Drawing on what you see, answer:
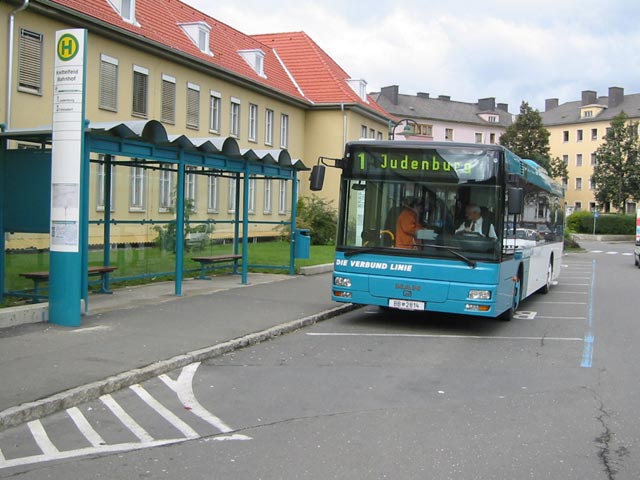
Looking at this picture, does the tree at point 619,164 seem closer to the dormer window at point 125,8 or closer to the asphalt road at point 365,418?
the dormer window at point 125,8

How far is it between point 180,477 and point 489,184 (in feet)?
23.7

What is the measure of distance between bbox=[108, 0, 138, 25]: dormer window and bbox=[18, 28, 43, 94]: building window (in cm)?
542

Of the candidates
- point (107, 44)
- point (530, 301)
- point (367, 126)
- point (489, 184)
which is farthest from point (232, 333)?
point (367, 126)

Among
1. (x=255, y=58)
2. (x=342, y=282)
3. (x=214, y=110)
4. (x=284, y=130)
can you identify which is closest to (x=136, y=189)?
(x=342, y=282)

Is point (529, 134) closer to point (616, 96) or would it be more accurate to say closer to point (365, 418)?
point (616, 96)

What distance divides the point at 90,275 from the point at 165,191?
127 inches

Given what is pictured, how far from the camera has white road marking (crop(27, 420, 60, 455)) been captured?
5352 millimetres

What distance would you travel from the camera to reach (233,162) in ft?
50.9

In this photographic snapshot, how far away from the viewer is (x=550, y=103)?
365ft

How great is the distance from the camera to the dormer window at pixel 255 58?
129 ft

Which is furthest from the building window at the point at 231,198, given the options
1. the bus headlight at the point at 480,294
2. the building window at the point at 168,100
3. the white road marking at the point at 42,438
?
the white road marking at the point at 42,438

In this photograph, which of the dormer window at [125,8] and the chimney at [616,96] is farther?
the chimney at [616,96]

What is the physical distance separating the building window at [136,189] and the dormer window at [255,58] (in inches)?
994

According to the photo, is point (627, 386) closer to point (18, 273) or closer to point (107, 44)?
point (18, 273)
